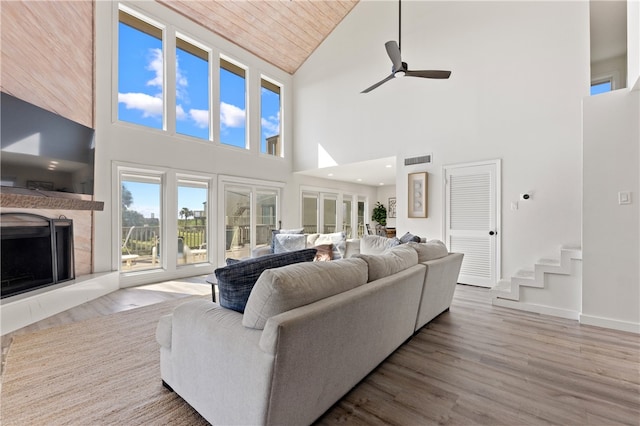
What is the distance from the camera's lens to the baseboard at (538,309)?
332 cm

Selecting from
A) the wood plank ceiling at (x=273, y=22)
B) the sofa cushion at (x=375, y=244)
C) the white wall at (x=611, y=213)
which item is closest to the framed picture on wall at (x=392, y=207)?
the wood plank ceiling at (x=273, y=22)

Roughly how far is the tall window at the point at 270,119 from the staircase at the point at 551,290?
5.68m

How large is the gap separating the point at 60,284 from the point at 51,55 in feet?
9.95

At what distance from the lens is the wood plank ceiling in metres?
5.57

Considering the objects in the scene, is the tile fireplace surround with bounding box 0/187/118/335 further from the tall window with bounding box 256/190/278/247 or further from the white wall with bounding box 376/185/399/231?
the white wall with bounding box 376/185/399/231

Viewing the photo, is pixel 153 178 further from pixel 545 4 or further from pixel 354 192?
pixel 545 4

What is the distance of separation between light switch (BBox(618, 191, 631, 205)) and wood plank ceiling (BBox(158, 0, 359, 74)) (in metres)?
6.25

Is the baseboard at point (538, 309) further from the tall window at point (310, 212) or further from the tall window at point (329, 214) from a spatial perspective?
the tall window at point (329, 214)

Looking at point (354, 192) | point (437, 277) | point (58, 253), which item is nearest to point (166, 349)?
point (437, 277)

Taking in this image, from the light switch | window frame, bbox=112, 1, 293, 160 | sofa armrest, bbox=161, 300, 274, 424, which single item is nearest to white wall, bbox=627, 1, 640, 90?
the light switch

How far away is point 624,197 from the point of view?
2.97m

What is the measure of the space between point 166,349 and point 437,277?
7.97 ft

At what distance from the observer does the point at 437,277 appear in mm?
2891

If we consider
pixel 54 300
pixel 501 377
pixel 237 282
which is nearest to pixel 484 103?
pixel 501 377
